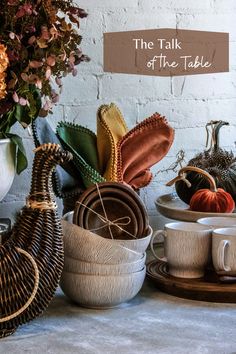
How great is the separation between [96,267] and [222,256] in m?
0.22

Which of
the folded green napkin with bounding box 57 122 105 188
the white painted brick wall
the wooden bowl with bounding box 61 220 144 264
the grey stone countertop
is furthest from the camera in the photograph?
the white painted brick wall

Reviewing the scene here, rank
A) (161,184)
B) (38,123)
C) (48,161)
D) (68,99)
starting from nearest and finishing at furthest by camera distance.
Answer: (48,161)
(38,123)
(68,99)
(161,184)

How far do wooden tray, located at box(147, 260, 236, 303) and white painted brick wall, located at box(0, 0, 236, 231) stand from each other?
0.40m

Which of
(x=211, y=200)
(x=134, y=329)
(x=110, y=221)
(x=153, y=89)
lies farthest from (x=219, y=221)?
(x=153, y=89)

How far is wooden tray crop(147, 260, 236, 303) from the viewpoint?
43.3 inches

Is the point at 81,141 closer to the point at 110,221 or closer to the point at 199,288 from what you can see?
the point at 110,221

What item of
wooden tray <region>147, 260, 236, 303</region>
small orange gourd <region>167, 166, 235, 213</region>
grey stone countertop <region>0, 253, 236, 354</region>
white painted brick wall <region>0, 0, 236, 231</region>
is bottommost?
grey stone countertop <region>0, 253, 236, 354</region>

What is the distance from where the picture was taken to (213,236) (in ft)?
3.66

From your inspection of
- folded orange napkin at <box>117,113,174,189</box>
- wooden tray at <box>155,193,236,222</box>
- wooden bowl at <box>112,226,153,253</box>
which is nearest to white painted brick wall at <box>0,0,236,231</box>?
wooden tray at <box>155,193,236,222</box>

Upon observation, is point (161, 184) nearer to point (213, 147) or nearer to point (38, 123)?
point (213, 147)

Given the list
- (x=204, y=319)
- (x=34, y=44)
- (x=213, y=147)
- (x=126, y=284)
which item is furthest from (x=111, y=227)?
(x=213, y=147)

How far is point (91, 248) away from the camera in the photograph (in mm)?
1024

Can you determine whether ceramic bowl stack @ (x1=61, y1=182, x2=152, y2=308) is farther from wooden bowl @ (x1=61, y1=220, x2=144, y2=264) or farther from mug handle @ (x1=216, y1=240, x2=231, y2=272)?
mug handle @ (x1=216, y1=240, x2=231, y2=272)

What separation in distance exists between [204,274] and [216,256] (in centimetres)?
7
